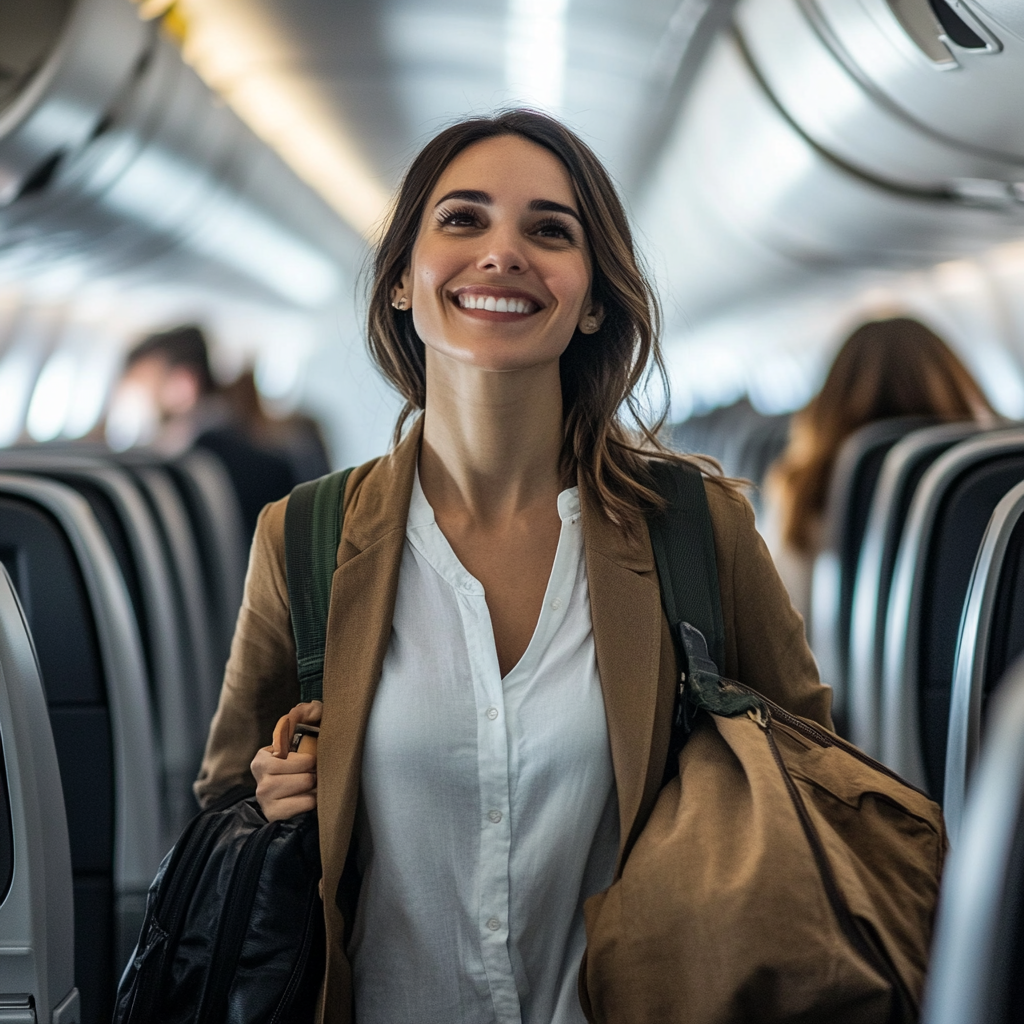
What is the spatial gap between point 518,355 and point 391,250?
0.30 meters

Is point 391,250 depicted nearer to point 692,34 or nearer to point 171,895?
point 171,895

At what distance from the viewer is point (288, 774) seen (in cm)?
143

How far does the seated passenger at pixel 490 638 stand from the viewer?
1398 millimetres

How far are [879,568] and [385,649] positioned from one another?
3.96ft

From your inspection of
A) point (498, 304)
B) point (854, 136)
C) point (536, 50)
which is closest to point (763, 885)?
point (498, 304)

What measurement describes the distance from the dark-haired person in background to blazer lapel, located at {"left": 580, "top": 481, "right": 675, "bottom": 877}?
6.28 ft

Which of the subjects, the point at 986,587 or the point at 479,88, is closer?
the point at 986,587

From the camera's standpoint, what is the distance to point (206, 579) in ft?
8.89

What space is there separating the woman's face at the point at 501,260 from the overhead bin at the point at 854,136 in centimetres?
119

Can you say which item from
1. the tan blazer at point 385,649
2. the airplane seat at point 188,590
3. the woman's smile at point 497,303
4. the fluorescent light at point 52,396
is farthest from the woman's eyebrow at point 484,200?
the fluorescent light at point 52,396

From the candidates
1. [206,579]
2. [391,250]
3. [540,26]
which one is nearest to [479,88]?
[540,26]

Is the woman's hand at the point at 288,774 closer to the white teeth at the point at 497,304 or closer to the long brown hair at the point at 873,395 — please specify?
the white teeth at the point at 497,304

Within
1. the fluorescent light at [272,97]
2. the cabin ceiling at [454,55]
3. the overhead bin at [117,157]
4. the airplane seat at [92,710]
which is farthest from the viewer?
the fluorescent light at [272,97]

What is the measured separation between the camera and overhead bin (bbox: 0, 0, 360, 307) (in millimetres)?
3156
